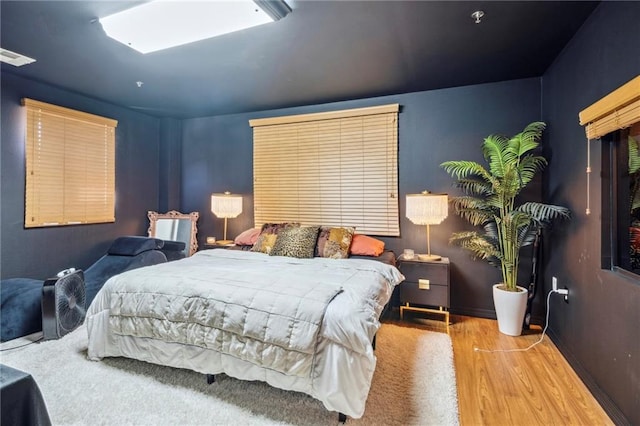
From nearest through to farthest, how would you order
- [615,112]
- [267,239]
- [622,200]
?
[615,112]
[622,200]
[267,239]

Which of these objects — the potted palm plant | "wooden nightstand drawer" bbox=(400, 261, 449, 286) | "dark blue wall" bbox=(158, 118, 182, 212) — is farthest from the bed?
"dark blue wall" bbox=(158, 118, 182, 212)

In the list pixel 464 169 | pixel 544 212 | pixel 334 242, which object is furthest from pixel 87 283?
pixel 544 212

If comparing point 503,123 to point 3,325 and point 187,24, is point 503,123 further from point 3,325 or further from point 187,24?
point 3,325

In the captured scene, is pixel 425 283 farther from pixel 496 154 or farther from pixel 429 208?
pixel 496 154

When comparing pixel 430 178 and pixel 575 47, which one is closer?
pixel 575 47

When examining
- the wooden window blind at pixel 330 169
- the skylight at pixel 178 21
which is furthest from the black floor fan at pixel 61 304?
the wooden window blind at pixel 330 169

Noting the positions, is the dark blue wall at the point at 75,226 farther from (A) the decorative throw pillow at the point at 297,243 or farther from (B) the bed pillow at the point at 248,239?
(A) the decorative throw pillow at the point at 297,243

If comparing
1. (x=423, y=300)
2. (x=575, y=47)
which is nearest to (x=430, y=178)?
(x=423, y=300)

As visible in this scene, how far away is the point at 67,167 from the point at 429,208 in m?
4.14

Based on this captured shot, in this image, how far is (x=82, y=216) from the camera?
3.76 metres

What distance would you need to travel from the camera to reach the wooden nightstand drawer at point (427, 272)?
292cm

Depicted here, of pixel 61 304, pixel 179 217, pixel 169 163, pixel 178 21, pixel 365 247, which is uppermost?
pixel 178 21

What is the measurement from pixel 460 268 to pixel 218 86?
332 centimetres

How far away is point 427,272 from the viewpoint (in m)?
2.97
